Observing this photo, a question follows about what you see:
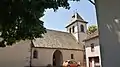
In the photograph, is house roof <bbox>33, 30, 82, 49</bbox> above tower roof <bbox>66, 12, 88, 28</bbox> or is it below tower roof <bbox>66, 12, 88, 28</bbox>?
below

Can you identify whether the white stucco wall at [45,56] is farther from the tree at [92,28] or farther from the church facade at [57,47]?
the tree at [92,28]

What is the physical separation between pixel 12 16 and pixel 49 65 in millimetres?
21356

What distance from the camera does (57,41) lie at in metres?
30.8

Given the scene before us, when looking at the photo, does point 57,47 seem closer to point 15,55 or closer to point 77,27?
point 77,27

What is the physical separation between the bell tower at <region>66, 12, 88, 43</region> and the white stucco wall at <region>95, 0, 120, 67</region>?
31.8m

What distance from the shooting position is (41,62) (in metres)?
27.1

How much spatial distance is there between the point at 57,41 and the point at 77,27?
758 centimetres

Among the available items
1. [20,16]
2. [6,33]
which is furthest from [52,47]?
[20,16]

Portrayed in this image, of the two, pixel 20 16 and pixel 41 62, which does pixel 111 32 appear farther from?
pixel 41 62

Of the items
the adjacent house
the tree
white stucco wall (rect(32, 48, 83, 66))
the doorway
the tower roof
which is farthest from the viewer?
the tree

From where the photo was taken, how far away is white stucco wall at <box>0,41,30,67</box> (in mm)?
17000

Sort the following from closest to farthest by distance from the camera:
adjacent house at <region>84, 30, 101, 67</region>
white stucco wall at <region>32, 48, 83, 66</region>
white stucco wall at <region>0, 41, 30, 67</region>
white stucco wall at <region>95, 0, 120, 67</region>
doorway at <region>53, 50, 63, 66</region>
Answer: white stucco wall at <region>95, 0, 120, 67</region>, white stucco wall at <region>0, 41, 30, 67</region>, adjacent house at <region>84, 30, 101, 67</region>, white stucco wall at <region>32, 48, 83, 66</region>, doorway at <region>53, 50, 63, 66</region>

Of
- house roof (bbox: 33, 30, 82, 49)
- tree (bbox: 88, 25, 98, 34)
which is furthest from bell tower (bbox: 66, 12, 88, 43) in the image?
tree (bbox: 88, 25, 98, 34)

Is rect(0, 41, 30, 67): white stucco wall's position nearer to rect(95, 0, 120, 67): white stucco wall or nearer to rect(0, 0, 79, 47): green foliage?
rect(0, 0, 79, 47): green foliage
